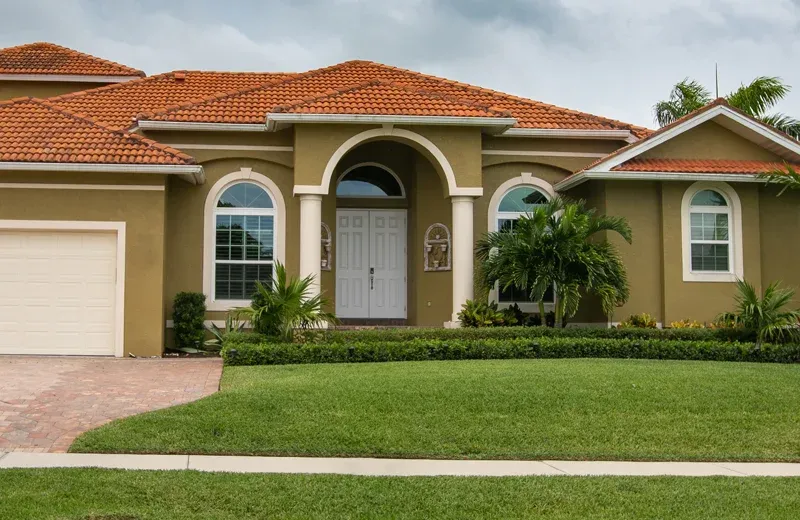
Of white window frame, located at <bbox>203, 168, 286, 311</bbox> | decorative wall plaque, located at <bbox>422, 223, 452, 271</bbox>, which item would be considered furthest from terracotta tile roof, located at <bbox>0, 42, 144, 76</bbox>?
decorative wall plaque, located at <bbox>422, 223, 452, 271</bbox>

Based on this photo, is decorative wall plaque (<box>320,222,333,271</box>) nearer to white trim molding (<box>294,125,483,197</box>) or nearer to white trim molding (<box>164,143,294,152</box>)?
white trim molding (<box>294,125,483,197</box>)

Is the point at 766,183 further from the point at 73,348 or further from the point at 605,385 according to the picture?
the point at 73,348

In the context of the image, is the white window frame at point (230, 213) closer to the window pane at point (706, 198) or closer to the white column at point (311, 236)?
the white column at point (311, 236)

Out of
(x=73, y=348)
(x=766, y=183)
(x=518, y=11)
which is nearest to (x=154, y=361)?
(x=73, y=348)

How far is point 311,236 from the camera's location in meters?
17.0

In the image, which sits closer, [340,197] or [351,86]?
[351,86]

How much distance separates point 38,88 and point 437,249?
1219 cm

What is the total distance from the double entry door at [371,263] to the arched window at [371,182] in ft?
1.43

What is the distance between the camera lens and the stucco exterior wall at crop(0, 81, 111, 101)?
75.5ft

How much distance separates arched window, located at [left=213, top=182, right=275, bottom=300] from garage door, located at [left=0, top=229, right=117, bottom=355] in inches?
94.4

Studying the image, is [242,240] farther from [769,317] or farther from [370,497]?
[370,497]

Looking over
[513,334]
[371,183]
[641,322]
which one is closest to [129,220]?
[371,183]

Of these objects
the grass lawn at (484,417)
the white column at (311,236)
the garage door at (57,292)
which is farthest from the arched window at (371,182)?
the grass lawn at (484,417)

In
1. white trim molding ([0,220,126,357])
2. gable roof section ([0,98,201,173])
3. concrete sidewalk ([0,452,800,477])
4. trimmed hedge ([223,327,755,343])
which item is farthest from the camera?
white trim molding ([0,220,126,357])
